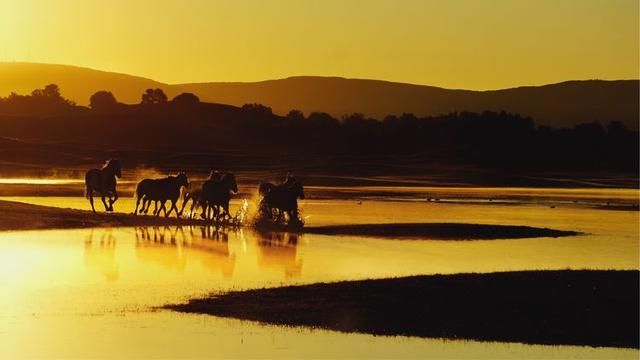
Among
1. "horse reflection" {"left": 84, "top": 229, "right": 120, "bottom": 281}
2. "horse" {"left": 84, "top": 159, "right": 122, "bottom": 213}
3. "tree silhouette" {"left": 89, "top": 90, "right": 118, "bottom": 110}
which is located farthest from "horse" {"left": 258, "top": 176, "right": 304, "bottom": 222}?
"tree silhouette" {"left": 89, "top": 90, "right": 118, "bottom": 110}

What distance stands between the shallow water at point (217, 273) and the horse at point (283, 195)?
1.90m

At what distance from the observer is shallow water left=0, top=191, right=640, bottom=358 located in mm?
20938

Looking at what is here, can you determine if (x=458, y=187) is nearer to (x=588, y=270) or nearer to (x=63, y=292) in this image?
(x=588, y=270)

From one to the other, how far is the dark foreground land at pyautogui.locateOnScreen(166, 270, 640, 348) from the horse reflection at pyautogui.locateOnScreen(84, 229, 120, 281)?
16.9 ft

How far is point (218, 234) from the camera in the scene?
4091 cm

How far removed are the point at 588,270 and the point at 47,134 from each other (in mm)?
136166

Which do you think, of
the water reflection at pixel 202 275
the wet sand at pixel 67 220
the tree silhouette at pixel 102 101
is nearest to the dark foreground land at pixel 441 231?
the water reflection at pixel 202 275

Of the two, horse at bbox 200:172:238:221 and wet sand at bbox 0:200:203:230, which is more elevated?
horse at bbox 200:172:238:221

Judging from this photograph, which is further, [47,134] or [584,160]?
[47,134]

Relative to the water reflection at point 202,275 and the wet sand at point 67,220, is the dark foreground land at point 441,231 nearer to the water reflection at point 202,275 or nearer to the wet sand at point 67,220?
the water reflection at point 202,275

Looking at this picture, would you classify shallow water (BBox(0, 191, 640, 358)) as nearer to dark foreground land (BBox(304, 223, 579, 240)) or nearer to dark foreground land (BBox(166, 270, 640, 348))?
dark foreground land (BBox(166, 270, 640, 348))

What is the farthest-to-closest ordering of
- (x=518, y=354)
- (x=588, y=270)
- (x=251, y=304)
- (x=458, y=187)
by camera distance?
(x=458, y=187), (x=588, y=270), (x=251, y=304), (x=518, y=354)

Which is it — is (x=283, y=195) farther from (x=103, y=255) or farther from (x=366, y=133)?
(x=366, y=133)

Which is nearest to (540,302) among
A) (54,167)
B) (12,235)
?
(12,235)
